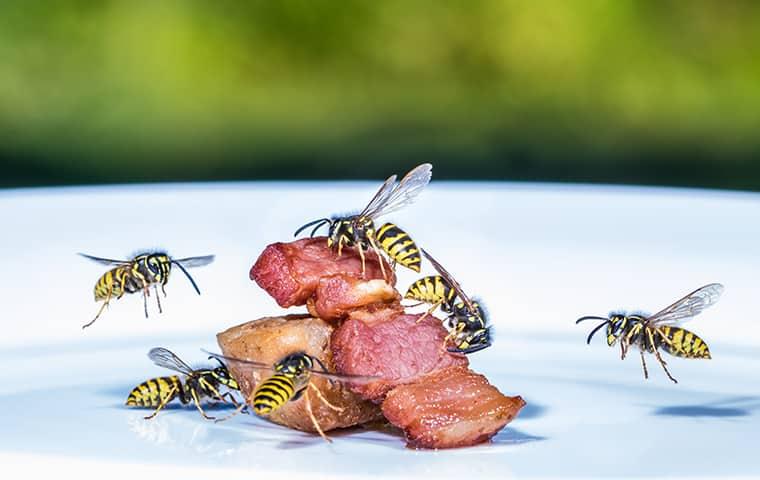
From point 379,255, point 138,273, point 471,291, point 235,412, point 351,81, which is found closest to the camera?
point 235,412

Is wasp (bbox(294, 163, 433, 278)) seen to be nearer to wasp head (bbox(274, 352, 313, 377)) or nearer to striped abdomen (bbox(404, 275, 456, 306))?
striped abdomen (bbox(404, 275, 456, 306))

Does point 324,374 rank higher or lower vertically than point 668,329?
lower

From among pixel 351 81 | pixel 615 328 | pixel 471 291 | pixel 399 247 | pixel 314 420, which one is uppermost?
pixel 351 81

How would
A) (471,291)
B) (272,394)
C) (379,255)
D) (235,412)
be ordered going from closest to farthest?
(272,394) < (235,412) < (379,255) < (471,291)

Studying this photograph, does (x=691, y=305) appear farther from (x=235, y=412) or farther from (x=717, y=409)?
(x=235, y=412)

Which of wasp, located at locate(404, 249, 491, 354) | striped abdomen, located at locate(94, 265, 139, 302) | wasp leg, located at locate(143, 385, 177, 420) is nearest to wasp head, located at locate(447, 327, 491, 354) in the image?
wasp, located at locate(404, 249, 491, 354)

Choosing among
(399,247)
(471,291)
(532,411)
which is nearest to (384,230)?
(399,247)

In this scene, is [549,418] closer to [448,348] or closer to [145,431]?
[448,348]
